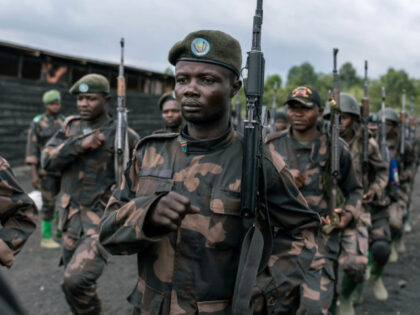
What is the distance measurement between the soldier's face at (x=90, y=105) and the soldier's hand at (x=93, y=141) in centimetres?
36

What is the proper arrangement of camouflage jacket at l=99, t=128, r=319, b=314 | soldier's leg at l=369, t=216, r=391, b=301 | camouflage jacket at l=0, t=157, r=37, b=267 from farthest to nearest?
soldier's leg at l=369, t=216, r=391, b=301 < camouflage jacket at l=0, t=157, r=37, b=267 < camouflage jacket at l=99, t=128, r=319, b=314

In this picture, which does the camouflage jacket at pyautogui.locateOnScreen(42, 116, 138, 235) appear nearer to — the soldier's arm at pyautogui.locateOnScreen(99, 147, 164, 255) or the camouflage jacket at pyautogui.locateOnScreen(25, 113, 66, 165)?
the soldier's arm at pyautogui.locateOnScreen(99, 147, 164, 255)

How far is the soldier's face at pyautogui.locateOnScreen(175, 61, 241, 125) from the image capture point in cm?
229

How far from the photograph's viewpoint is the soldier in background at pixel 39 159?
768 centimetres

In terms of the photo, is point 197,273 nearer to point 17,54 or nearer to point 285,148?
point 285,148

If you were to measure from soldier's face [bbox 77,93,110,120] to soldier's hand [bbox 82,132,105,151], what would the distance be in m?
0.36

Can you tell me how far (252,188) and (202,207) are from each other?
0.93 ft

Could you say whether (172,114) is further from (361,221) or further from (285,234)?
(285,234)

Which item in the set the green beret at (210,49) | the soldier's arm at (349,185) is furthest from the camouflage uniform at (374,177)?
the green beret at (210,49)

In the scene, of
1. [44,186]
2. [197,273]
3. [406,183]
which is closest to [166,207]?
[197,273]

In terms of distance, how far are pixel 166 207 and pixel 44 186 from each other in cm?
686

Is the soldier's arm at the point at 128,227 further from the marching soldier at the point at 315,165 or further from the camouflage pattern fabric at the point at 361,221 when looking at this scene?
the camouflage pattern fabric at the point at 361,221

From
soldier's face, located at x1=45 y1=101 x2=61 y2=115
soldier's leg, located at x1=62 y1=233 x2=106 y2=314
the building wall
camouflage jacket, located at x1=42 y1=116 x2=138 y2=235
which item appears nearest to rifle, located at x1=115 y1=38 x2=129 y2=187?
camouflage jacket, located at x1=42 y1=116 x2=138 y2=235

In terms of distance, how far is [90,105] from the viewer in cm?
491
